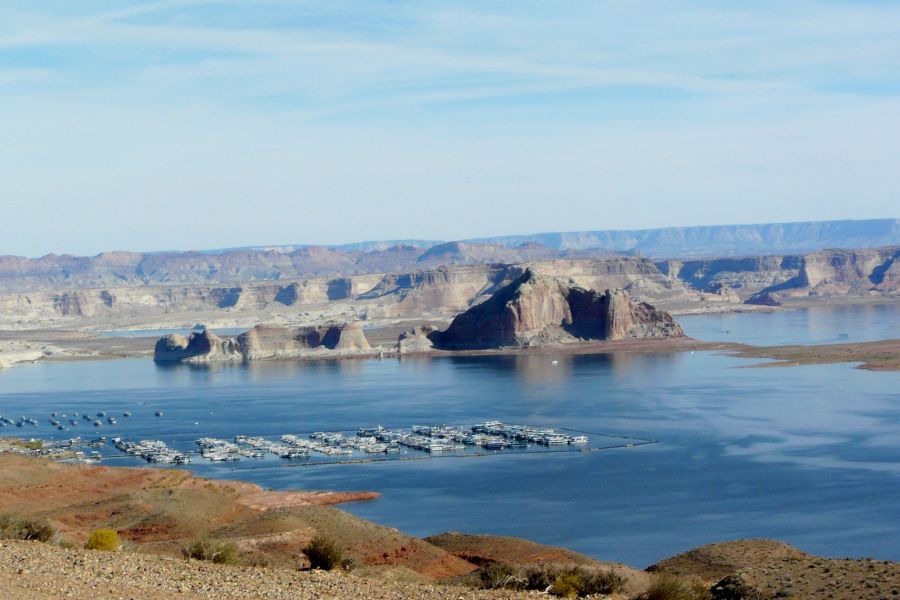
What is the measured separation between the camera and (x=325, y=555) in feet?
83.8

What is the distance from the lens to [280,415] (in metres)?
79.2

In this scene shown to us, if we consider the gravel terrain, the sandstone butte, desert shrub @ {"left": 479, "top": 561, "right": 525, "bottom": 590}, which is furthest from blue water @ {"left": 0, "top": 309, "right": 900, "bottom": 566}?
the gravel terrain

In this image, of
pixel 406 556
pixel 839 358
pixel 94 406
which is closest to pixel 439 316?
pixel 839 358

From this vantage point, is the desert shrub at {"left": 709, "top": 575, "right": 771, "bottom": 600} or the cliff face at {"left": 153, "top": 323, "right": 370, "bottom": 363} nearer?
the desert shrub at {"left": 709, "top": 575, "right": 771, "bottom": 600}

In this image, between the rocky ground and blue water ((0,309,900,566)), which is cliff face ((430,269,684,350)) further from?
the rocky ground

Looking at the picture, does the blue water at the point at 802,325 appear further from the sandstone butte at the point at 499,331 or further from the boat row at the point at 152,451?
the boat row at the point at 152,451

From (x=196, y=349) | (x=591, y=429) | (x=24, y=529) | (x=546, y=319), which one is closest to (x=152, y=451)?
(x=591, y=429)

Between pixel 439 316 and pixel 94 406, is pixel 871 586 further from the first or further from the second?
pixel 439 316

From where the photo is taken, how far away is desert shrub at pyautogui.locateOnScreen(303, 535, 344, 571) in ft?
83.4

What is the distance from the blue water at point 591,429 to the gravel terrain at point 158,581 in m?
16.8

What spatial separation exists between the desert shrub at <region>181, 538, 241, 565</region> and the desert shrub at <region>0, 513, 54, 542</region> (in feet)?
9.78

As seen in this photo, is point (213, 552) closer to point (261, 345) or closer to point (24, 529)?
point (24, 529)

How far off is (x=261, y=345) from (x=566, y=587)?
4527 inches

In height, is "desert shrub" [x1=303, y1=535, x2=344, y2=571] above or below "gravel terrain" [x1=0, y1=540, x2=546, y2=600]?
below
